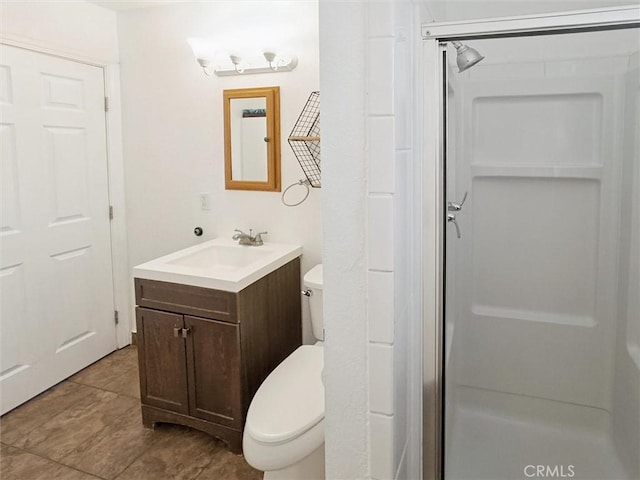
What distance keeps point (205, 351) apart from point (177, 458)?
1.58 ft

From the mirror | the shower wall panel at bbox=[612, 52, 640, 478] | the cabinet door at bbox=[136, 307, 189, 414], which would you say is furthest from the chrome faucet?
the shower wall panel at bbox=[612, 52, 640, 478]

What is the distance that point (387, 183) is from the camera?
1.04 m

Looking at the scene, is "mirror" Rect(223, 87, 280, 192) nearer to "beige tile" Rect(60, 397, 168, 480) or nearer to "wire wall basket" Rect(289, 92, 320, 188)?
"wire wall basket" Rect(289, 92, 320, 188)

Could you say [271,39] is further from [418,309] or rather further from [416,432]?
[416,432]

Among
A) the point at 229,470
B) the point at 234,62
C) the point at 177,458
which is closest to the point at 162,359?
the point at 177,458

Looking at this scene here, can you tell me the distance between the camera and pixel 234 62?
258 cm

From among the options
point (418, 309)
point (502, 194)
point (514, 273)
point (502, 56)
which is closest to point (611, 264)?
point (514, 273)

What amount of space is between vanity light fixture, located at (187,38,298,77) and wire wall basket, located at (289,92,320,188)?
8.8 inches

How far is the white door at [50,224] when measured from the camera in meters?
2.53

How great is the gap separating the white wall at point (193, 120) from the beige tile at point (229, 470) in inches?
30.0

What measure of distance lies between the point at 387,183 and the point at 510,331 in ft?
5.28

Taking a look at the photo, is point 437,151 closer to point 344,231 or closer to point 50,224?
point 344,231

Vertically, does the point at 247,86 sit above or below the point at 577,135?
above

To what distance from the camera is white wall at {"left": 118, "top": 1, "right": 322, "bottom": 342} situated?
2582 millimetres
